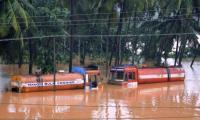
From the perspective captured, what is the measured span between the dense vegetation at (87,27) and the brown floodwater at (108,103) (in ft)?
11.6

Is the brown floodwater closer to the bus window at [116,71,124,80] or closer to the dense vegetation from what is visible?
the bus window at [116,71,124,80]

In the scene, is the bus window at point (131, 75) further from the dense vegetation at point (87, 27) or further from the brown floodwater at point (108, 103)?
the dense vegetation at point (87, 27)

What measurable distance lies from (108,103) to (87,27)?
2095 centimetres

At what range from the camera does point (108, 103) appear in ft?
81.9

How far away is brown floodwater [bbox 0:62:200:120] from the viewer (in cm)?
2134

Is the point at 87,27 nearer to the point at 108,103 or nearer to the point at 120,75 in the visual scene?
the point at 120,75

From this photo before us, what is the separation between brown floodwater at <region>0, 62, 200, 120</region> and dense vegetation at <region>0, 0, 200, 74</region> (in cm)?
352

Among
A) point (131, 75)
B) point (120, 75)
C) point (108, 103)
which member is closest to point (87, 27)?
point (120, 75)

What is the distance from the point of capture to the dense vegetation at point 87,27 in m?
29.7

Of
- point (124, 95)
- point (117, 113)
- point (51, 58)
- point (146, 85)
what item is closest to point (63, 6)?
point (51, 58)

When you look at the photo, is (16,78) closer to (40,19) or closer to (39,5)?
(40,19)

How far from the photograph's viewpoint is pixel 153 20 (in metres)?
44.4

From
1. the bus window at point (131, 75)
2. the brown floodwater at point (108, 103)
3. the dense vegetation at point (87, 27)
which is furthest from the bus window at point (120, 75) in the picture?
the dense vegetation at point (87, 27)

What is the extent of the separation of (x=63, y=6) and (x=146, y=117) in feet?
63.2
